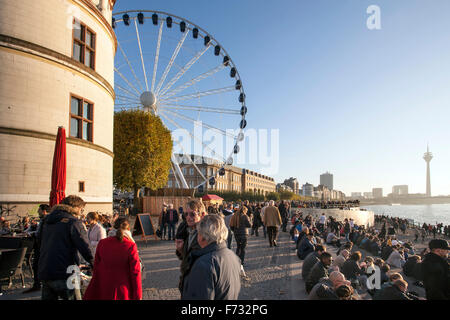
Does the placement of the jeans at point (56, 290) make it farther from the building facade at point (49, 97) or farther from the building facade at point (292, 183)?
the building facade at point (292, 183)

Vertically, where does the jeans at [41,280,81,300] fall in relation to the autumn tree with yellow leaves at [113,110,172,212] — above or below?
below

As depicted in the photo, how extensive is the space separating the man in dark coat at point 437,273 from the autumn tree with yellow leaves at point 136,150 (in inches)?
924

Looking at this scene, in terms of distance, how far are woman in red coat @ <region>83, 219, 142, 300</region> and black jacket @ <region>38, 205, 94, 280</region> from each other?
28 cm

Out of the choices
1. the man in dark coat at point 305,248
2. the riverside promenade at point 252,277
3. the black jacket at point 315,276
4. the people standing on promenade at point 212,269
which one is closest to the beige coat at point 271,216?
the riverside promenade at point 252,277

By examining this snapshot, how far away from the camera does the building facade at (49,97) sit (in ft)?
34.9

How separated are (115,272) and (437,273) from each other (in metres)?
4.08

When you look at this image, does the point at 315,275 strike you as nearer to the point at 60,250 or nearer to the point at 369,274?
the point at 369,274

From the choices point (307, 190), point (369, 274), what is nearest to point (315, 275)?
point (369, 274)

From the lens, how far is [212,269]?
7.01ft

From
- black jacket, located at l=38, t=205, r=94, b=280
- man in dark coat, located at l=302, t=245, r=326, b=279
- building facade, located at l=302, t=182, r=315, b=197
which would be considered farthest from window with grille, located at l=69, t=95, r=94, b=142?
building facade, located at l=302, t=182, r=315, b=197

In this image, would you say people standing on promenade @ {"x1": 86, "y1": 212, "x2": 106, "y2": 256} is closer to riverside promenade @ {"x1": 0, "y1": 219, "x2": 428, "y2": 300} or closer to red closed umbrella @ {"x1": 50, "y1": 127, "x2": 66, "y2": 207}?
riverside promenade @ {"x1": 0, "y1": 219, "x2": 428, "y2": 300}

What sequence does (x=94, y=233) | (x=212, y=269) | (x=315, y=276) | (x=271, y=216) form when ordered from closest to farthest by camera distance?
(x=212, y=269), (x=94, y=233), (x=315, y=276), (x=271, y=216)

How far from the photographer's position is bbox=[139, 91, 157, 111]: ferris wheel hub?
27281 mm
